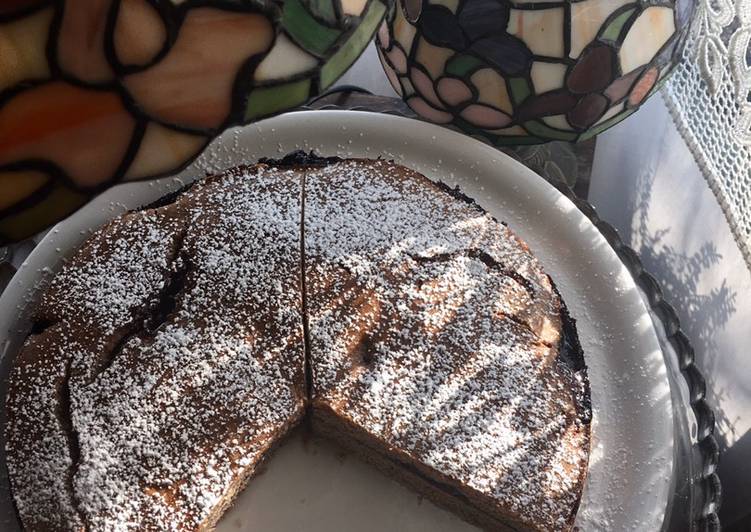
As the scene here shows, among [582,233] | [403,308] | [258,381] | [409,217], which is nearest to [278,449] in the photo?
[258,381]

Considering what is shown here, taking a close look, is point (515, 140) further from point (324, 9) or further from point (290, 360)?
point (324, 9)

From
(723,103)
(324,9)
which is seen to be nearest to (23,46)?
(324,9)

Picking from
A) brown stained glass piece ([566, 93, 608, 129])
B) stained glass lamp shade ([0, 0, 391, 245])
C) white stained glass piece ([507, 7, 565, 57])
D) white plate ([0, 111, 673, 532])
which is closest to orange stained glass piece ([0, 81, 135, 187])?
stained glass lamp shade ([0, 0, 391, 245])

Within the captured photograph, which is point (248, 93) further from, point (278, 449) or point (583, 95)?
point (278, 449)

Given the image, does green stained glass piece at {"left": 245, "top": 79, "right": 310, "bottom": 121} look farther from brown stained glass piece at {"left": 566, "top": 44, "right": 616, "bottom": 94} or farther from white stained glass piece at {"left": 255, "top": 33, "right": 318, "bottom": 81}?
brown stained glass piece at {"left": 566, "top": 44, "right": 616, "bottom": 94}

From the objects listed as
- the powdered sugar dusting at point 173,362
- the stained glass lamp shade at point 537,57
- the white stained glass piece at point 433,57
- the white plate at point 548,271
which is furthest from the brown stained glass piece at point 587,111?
the powdered sugar dusting at point 173,362
